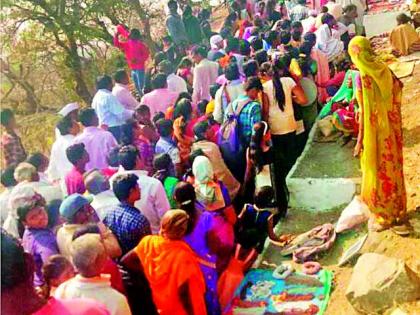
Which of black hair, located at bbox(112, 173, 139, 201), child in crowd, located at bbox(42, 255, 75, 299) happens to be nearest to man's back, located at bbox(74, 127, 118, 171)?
black hair, located at bbox(112, 173, 139, 201)

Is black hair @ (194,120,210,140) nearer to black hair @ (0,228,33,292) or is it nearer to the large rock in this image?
the large rock

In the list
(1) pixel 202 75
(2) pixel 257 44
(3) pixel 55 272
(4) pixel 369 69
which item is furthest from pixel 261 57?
(3) pixel 55 272

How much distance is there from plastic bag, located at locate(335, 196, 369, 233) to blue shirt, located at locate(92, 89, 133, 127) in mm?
2829

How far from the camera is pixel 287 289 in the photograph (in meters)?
5.39

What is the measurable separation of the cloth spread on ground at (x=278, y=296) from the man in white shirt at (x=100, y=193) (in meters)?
1.40

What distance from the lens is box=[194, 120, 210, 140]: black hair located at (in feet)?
19.8

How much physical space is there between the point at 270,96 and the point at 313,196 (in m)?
1.27

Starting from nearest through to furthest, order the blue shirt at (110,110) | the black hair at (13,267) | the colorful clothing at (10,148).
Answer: the black hair at (13,267) < the colorful clothing at (10,148) < the blue shirt at (110,110)

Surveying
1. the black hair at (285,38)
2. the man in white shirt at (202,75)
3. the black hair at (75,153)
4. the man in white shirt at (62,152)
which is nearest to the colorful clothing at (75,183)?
the black hair at (75,153)

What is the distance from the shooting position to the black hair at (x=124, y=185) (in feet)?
14.8

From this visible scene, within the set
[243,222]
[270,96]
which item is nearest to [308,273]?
[243,222]

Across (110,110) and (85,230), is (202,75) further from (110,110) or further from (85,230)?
(85,230)

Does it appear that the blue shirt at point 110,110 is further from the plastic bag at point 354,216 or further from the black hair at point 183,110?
the plastic bag at point 354,216

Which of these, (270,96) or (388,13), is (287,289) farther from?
(388,13)
